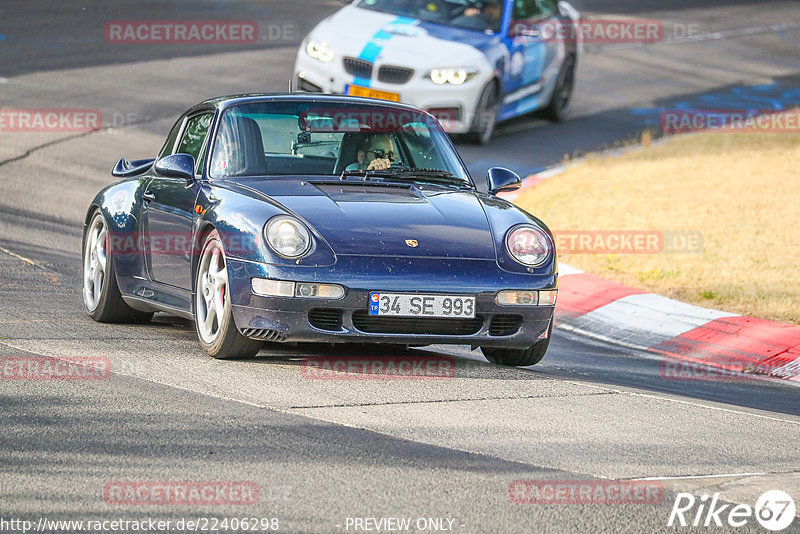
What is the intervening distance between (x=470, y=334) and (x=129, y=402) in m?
1.82

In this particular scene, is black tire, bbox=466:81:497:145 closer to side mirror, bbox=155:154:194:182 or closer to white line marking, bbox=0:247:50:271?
white line marking, bbox=0:247:50:271

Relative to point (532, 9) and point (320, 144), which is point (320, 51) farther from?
point (320, 144)

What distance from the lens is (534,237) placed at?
24.0 feet

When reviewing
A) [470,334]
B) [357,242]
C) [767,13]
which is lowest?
[767,13]

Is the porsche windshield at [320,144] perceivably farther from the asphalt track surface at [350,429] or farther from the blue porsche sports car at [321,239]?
the asphalt track surface at [350,429]

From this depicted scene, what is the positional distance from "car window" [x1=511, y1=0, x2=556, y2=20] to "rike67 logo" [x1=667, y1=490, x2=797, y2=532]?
41.1ft

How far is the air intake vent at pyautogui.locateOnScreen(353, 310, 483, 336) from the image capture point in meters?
6.82

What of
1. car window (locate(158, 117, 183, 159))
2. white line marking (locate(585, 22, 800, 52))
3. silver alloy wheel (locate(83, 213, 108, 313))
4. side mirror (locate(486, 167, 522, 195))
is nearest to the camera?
side mirror (locate(486, 167, 522, 195))

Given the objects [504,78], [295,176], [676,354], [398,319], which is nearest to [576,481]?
[398,319]

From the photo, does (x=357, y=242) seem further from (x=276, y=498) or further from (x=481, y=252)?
(x=276, y=498)

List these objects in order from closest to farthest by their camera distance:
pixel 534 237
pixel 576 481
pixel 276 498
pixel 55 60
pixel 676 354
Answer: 1. pixel 276 498
2. pixel 576 481
3. pixel 534 237
4. pixel 676 354
5. pixel 55 60

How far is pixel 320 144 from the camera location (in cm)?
798

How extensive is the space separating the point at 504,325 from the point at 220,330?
142cm

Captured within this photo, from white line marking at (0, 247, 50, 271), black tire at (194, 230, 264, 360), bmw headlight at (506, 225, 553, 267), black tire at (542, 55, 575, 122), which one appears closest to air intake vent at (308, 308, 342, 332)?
black tire at (194, 230, 264, 360)
